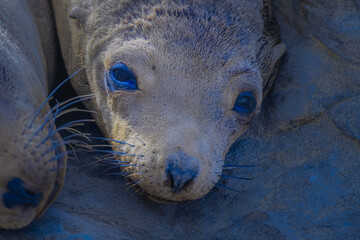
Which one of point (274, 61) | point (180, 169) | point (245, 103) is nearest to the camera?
point (180, 169)

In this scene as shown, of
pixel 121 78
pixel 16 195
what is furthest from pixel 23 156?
pixel 121 78

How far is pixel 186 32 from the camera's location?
10.3ft

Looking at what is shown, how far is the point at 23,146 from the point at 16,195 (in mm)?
253

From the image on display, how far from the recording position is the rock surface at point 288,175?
2.89 m

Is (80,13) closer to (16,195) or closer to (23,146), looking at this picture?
(23,146)

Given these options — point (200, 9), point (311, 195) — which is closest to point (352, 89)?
point (311, 195)

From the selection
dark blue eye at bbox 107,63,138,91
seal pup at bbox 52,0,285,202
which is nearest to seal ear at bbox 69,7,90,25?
seal pup at bbox 52,0,285,202

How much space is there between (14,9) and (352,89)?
2.78m

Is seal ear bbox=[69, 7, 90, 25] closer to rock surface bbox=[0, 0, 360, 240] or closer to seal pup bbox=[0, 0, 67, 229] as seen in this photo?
seal pup bbox=[0, 0, 67, 229]

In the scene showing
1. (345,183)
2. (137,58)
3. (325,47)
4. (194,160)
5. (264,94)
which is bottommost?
(345,183)

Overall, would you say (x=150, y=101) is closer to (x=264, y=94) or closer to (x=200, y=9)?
(x=200, y=9)

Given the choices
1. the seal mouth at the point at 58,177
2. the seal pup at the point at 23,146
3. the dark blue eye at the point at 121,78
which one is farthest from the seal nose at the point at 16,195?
the dark blue eye at the point at 121,78

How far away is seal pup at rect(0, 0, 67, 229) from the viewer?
86.3 inches

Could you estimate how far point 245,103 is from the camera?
3301 millimetres
